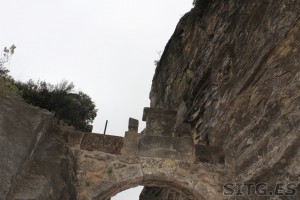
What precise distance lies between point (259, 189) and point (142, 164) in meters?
2.23

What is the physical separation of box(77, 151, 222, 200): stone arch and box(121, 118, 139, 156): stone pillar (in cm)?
14

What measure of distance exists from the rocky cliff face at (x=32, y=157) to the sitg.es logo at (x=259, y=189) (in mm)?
3030

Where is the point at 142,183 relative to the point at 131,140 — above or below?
below

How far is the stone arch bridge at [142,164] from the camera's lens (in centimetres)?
675

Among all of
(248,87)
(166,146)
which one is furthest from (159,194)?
(248,87)

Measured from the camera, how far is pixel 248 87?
7785 mm

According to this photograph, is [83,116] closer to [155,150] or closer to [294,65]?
[155,150]

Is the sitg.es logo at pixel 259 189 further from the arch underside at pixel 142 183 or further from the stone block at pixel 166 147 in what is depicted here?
the stone block at pixel 166 147

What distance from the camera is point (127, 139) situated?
7344mm

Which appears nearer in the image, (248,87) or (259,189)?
(259,189)

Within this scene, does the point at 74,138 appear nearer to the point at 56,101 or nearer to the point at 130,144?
the point at 130,144

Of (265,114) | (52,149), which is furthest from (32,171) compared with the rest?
(265,114)

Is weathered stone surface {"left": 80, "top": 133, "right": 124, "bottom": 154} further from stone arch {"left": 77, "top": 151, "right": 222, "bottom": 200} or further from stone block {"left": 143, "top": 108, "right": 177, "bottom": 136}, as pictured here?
stone block {"left": 143, "top": 108, "right": 177, "bottom": 136}

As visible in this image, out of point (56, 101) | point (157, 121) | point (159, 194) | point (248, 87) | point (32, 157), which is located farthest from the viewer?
point (159, 194)
